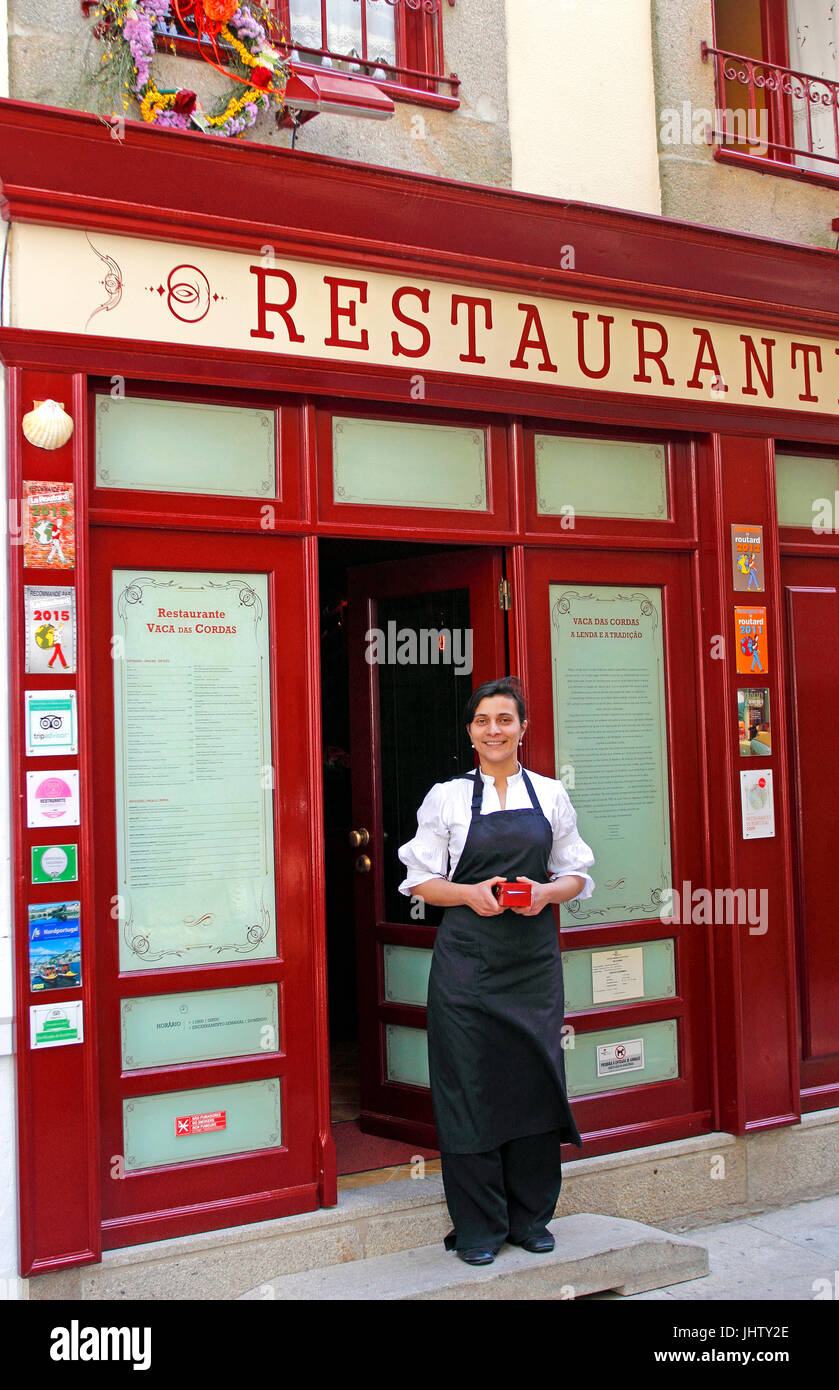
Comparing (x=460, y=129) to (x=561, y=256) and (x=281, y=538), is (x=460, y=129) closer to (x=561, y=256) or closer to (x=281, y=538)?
(x=561, y=256)

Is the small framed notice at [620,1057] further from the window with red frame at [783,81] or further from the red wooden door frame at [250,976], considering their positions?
the window with red frame at [783,81]

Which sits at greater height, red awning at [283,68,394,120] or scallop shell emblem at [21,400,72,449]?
red awning at [283,68,394,120]

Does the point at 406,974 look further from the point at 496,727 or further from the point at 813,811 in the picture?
the point at 813,811

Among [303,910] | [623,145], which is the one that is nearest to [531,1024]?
[303,910]

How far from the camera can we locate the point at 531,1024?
177 inches

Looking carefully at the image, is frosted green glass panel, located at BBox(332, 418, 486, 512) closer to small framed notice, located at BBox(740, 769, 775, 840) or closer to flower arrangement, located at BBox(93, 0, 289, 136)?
flower arrangement, located at BBox(93, 0, 289, 136)

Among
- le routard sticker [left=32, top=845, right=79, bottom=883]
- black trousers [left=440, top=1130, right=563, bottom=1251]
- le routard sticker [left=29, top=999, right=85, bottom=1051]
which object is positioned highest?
le routard sticker [left=32, top=845, right=79, bottom=883]

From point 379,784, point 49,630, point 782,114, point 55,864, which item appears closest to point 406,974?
point 379,784

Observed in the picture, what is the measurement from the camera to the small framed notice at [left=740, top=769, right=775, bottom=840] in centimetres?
578

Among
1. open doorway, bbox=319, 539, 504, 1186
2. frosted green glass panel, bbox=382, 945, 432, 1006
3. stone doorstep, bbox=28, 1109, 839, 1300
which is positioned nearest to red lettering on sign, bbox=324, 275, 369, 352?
open doorway, bbox=319, 539, 504, 1186

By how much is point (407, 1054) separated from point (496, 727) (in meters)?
1.79

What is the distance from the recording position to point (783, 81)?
21.4 ft

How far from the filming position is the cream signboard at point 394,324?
443cm

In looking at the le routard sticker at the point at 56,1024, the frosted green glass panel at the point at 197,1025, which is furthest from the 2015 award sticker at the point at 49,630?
the frosted green glass panel at the point at 197,1025
